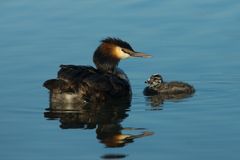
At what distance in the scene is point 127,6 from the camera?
1527cm

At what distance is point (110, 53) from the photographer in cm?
1179

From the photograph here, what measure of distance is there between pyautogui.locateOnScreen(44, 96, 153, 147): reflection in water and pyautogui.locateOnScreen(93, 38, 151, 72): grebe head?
1017 millimetres

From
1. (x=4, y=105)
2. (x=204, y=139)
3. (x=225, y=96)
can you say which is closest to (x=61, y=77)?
(x=4, y=105)

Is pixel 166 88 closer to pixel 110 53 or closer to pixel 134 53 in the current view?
pixel 134 53

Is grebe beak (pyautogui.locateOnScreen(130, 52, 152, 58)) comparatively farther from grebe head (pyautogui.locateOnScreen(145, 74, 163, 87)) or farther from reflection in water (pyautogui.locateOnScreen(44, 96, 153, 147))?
reflection in water (pyautogui.locateOnScreen(44, 96, 153, 147))

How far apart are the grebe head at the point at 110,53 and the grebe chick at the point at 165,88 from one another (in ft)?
1.62

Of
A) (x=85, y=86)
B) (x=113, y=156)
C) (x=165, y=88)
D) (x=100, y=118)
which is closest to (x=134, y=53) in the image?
(x=165, y=88)

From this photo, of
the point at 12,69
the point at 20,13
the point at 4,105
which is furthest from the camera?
the point at 20,13

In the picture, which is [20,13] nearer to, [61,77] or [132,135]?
[61,77]

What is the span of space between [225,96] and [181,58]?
171 cm

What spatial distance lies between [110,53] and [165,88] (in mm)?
939

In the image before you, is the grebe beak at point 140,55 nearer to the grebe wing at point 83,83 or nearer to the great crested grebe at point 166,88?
the great crested grebe at point 166,88

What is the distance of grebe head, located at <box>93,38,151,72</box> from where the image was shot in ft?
38.5

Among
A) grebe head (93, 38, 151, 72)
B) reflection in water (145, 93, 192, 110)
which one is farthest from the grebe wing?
grebe head (93, 38, 151, 72)
